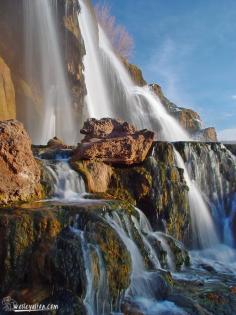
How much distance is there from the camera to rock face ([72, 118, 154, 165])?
1112cm

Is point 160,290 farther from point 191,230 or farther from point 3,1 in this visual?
point 3,1

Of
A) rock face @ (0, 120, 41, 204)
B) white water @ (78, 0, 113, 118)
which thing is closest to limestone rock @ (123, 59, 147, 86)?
white water @ (78, 0, 113, 118)

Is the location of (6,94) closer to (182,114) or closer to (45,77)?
(45,77)

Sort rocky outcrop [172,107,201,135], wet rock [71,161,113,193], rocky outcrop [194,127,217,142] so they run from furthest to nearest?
1. rocky outcrop [194,127,217,142]
2. rocky outcrop [172,107,201,135]
3. wet rock [71,161,113,193]

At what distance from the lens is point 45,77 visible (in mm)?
21875

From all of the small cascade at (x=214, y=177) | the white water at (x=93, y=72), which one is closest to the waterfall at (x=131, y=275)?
the small cascade at (x=214, y=177)

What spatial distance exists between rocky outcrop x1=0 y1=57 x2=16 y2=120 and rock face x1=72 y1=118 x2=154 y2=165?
23.8ft

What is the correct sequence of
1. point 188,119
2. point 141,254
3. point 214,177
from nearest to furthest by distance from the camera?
1. point 141,254
2. point 214,177
3. point 188,119

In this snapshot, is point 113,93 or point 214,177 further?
point 113,93

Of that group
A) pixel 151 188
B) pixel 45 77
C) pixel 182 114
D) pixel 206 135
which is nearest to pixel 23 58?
A: pixel 45 77

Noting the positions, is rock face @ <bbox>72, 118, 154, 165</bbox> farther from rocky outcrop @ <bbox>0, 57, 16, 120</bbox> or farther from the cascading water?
the cascading water

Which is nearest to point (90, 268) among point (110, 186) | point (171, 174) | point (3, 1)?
point (110, 186)

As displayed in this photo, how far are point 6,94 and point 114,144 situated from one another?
33.0 feet

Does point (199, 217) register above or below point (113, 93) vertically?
below
